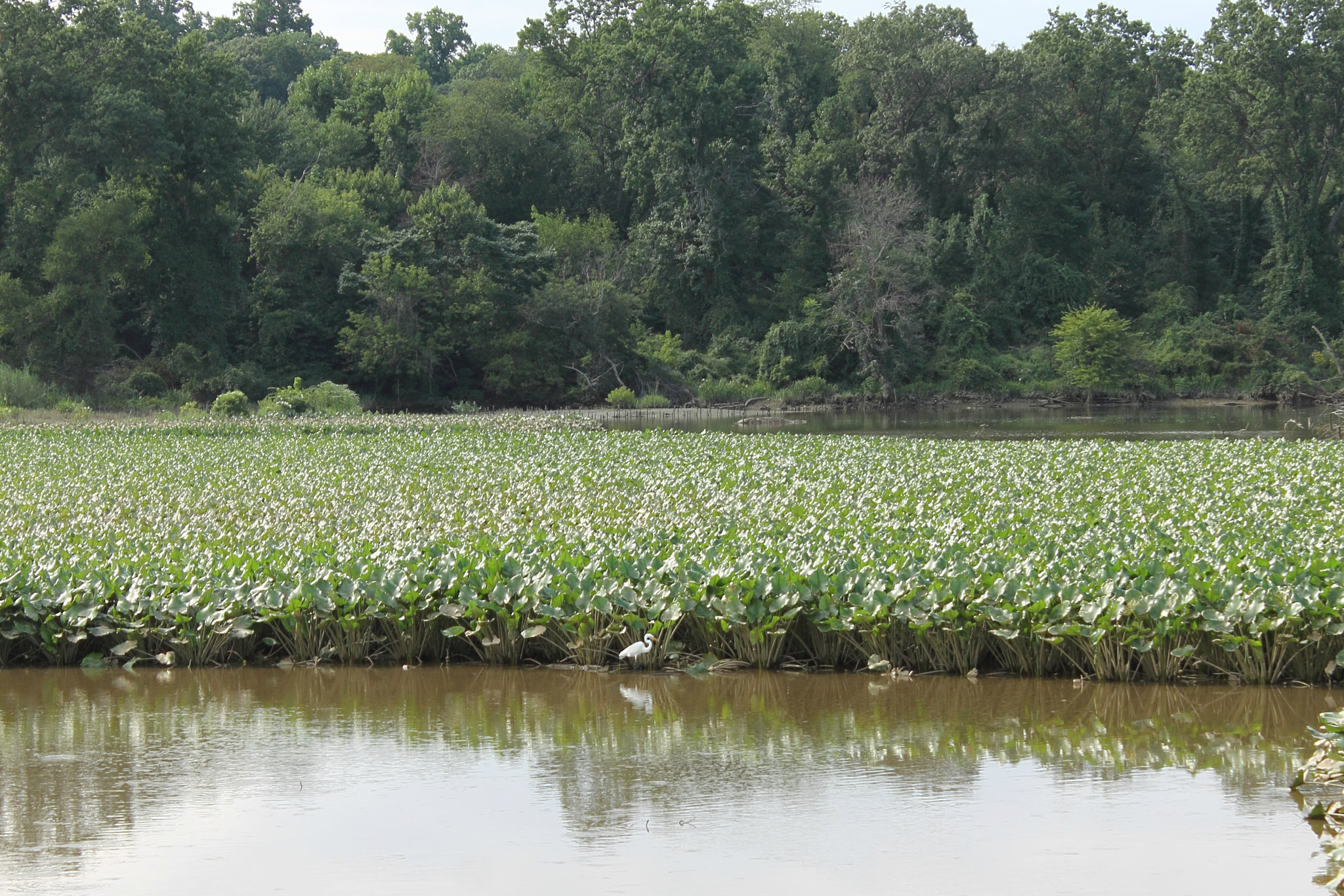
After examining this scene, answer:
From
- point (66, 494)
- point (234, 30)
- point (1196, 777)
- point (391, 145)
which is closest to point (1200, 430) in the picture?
point (66, 494)

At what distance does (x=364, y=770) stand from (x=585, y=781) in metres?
1.11

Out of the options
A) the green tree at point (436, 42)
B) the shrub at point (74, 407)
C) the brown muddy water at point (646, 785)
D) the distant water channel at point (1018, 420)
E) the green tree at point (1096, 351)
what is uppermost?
the green tree at point (436, 42)

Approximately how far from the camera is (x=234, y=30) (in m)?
89.1

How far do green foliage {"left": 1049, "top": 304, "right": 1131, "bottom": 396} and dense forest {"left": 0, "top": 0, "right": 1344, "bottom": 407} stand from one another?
0.18 meters

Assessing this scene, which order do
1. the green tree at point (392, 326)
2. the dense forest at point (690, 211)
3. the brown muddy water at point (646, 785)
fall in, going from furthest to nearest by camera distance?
the green tree at point (392, 326), the dense forest at point (690, 211), the brown muddy water at point (646, 785)

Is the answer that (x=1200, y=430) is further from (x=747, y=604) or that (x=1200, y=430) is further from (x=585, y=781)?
(x=585, y=781)

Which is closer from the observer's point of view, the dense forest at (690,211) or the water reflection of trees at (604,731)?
the water reflection of trees at (604,731)

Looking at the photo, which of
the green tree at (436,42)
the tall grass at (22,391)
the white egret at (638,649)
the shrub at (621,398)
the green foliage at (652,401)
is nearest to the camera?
the white egret at (638,649)

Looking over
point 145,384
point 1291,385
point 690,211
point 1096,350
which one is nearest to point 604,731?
point 145,384

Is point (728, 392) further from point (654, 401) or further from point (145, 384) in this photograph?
point (145, 384)

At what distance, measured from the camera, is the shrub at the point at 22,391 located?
33656mm

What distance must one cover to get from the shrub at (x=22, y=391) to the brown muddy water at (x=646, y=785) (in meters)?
28.2

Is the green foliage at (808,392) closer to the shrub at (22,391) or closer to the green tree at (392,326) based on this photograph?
the green tree at (392,326)

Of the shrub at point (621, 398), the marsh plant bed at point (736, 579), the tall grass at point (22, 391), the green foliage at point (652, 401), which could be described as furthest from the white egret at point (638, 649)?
the green foliage at point (652, 401)
